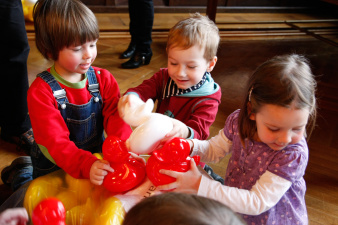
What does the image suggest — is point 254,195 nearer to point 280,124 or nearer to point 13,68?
point 280,124

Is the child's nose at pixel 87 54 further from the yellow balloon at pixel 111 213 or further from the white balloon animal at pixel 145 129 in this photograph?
the yellow balloon at pixel 111 213

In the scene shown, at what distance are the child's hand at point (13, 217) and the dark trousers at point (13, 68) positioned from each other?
812 millimetres

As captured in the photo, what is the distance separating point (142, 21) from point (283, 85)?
153 centimetres

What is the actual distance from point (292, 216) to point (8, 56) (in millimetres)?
1140

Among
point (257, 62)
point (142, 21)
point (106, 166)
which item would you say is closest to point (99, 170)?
point (106, 166)

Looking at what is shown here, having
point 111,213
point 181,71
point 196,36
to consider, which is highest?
point 196,36

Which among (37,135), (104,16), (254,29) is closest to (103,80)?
(37,135)

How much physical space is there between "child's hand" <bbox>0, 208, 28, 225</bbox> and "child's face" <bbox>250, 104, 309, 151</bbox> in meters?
0.56

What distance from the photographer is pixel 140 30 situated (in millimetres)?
2184

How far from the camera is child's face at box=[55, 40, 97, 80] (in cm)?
95

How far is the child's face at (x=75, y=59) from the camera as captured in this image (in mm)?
949

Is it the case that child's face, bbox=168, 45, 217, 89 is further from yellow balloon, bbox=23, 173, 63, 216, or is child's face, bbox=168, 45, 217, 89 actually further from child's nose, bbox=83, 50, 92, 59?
yellow balloon, bbox=23, 173, 63, 216

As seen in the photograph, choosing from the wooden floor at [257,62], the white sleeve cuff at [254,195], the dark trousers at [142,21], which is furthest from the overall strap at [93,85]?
the dark trousers at [142,21]

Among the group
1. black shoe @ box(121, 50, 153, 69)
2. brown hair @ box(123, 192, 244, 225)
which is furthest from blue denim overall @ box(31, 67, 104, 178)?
black shoe @ box(121, 50, 153, 69)
